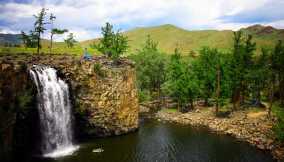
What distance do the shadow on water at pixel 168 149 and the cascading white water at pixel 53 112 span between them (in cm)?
279

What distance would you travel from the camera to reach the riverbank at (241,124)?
148 ft

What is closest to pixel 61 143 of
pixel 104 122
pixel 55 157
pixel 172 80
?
pixel 55 157

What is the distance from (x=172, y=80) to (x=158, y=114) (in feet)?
31.7

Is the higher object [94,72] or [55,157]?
[94,72]

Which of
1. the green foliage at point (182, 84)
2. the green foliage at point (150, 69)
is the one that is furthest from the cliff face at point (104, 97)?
the green foliage at point (150, 69)

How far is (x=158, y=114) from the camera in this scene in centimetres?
7012

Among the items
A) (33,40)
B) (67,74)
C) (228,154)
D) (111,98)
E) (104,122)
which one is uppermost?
(33,40)

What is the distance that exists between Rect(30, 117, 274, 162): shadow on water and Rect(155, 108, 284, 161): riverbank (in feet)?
7.58

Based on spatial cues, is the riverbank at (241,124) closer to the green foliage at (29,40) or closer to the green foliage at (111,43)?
the green foliage at (111,43)

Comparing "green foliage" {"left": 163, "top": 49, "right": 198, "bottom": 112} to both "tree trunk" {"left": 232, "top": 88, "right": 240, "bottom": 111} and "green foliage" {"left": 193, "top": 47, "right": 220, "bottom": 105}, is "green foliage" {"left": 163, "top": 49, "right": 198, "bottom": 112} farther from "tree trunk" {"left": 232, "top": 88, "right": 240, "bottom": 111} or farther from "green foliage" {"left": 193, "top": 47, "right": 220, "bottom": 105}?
"tree trunk" {"left": 232, "top": 88, "right": 240, "bottom": 111}

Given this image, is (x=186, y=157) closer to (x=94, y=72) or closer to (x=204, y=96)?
(x=94, y=72)

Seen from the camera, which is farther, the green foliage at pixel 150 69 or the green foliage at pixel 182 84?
the green foliage at pixel 150 69

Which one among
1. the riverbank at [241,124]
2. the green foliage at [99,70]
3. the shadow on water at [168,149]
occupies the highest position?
the green foliage at [99,70]

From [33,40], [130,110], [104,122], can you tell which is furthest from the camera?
[33,40]
